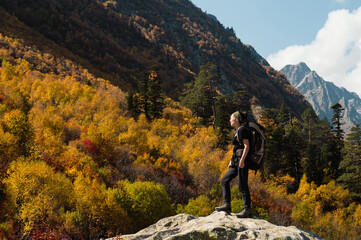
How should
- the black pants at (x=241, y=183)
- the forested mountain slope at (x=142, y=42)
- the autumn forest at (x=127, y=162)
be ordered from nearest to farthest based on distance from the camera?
the black pants at (x=241, y=183), the autumn forest at (x=127, y=162), the forested mountain slope at (x=142, y=42)

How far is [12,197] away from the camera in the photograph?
8.48 meters

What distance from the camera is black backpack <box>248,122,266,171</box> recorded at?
4.71m

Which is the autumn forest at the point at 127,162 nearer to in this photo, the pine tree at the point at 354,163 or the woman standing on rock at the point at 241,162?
the pine tree at the point at 354,163

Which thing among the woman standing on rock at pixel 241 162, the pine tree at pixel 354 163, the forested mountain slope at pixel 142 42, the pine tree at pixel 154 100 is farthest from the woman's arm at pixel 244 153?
the forested mountain slope at pixel 142 42

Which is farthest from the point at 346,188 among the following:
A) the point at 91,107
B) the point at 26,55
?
the point at 26,55

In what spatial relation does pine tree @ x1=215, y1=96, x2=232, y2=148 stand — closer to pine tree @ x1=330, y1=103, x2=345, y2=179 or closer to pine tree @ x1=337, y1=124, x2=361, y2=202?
pine tree @ x1=337, y1=124, x2=361, y2=202

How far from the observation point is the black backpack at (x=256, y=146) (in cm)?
471

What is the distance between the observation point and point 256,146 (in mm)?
4801

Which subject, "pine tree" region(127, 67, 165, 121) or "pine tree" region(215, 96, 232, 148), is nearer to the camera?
"pine tree" region(215, 96, 232, 148)

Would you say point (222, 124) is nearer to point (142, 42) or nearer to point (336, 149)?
point (336, 149)

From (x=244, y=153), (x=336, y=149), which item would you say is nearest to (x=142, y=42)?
(x=336, y=149)

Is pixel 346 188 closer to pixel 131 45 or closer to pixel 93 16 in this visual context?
pixel 131 45

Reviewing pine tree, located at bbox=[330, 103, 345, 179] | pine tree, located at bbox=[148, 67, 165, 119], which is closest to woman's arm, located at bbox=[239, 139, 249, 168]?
pine tree, located at bbox=[148, 67, 165, 119]

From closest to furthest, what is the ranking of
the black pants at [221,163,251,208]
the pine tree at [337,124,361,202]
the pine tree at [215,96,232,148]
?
the black pants at [221,163,251,208], the pine tree at [337,124,361,202], the pine tree at [215,96,232,148]
